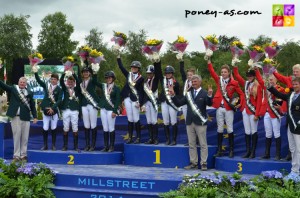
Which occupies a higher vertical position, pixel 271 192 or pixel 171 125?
pixel 171 125

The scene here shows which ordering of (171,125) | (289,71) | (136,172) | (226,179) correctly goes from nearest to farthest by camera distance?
(226,179), (136,172), (171,125), (289,71)

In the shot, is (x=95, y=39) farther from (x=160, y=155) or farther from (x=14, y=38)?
(x=160, y=155)

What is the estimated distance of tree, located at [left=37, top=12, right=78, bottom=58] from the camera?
44875 millimetres

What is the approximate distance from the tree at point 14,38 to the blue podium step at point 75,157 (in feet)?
111

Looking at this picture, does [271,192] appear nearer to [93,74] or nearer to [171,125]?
[171,125]

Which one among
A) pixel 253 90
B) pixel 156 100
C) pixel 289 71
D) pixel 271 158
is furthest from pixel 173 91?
pixel 289 71

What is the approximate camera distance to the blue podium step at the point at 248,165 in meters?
7.89

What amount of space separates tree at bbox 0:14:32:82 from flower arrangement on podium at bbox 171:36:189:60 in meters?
35.3

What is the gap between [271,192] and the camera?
6180 millimetres

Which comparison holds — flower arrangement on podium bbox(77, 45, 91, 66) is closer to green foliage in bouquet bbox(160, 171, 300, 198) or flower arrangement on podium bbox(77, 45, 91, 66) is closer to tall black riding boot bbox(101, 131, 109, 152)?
tall black riding boot bbox(101, 131, 109, 152)

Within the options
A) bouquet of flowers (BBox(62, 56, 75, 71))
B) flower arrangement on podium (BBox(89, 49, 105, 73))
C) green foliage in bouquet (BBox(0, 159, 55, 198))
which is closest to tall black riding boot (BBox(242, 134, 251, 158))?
flower arrangement on podium (BBox(89, 49, 105, 73))

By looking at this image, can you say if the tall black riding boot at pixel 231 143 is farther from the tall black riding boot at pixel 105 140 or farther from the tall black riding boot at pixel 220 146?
the tall black riding boot at pixel 105 140

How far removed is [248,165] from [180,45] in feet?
8.14

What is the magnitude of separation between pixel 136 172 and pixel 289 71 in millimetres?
25444
